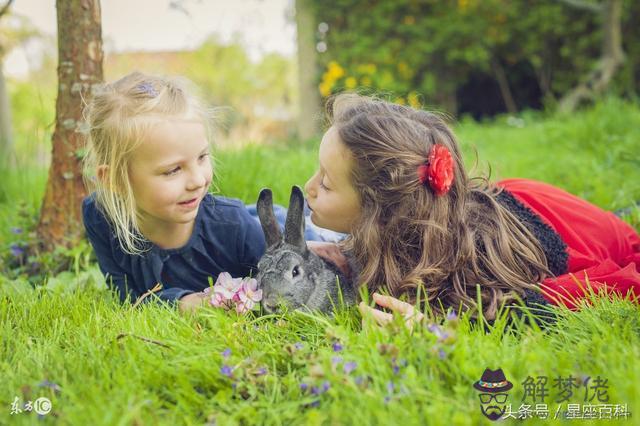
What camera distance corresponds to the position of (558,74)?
8695mm

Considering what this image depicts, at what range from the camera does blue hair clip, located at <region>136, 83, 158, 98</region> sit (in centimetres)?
246

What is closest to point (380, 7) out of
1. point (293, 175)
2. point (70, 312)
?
point (293, 175)

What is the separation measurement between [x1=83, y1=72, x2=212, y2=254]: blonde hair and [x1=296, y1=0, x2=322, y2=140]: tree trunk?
5.48 m

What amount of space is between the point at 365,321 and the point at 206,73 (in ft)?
41.4

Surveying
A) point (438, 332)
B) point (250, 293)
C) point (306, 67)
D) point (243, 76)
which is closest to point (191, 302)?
point (250, 293)

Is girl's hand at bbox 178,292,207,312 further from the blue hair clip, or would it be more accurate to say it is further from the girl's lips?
the blue hair clip

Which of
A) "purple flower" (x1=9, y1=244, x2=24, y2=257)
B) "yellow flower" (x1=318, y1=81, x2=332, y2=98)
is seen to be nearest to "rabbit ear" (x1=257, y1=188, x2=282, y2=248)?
"purple flower" (x1=9, y1=244, x2=24, y2=257)

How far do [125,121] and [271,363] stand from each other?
1.22m

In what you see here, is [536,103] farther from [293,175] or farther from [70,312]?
[70,312]

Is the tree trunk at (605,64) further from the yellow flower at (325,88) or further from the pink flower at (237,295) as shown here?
the pink flower at (237,295)

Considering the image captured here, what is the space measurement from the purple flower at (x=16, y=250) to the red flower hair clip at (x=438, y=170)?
7.36 ft

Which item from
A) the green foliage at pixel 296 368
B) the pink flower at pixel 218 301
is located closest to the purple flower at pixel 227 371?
the green foliage at pixel 296 368

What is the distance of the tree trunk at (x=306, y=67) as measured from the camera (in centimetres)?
809

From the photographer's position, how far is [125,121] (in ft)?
7.86
